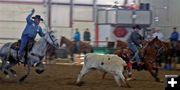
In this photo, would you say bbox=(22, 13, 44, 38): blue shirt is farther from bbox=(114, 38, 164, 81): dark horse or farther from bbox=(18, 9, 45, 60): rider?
bbox=(114, 38, 164, 81): dark horse

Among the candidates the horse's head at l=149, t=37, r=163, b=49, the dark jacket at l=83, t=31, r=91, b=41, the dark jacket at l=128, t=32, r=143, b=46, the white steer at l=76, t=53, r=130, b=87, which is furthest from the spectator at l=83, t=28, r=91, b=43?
the white steer at l=76, t=53, r=130, b=87

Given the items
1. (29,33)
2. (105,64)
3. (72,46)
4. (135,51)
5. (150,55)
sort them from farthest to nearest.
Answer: (72,46), (135,51), (150,55), (29,33), (105,64)

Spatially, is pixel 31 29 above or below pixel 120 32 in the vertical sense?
above

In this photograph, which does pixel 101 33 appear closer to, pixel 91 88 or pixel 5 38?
pixel 5 38

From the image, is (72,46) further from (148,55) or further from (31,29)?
(31,29)

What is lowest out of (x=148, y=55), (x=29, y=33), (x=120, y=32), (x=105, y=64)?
(x=120, y=32)

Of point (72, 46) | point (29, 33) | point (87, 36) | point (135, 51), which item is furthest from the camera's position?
point (87, 36)

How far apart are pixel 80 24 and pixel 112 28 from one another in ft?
8.32

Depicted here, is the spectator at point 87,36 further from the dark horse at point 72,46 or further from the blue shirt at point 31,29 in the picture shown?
the blue shirt at point 31,29

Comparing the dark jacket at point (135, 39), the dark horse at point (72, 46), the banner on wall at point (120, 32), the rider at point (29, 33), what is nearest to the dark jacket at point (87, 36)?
the dark horse at point (72, 46)

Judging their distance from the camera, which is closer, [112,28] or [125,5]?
[112,28]

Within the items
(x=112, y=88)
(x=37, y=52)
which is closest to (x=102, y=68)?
(x=112, y=88)

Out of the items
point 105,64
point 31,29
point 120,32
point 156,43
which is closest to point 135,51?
point 156,43

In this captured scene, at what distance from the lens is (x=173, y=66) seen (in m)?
25.1
